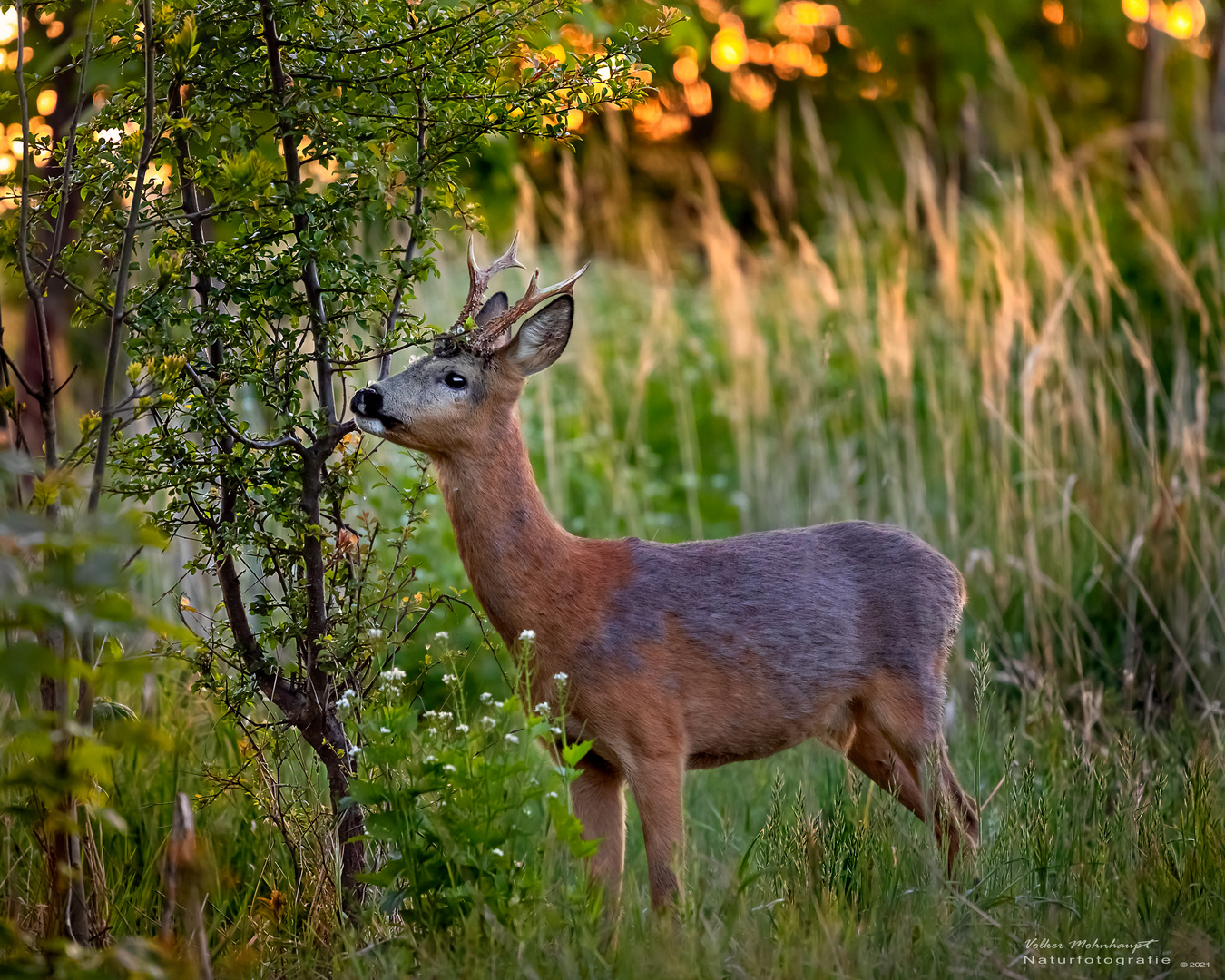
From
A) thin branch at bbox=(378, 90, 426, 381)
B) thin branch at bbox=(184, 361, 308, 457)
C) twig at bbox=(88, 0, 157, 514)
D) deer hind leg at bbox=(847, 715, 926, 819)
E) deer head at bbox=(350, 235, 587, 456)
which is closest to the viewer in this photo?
twig at bbox=(88, 0, 157, 514)

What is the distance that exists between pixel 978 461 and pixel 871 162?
5.31 m

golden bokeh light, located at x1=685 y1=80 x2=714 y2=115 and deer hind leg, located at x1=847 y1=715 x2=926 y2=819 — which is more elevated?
golden bokeh light, located at x1=685 y1=80 x2=714 y2=115

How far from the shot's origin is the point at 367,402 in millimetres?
3529

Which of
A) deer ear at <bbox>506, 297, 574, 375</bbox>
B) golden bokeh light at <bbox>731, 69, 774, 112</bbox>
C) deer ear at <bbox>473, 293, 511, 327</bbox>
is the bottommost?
deer ear at <bbox>506, 297, 574, 375</bbox>

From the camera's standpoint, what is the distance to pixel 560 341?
3.92m

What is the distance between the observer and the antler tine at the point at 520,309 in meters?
3.63

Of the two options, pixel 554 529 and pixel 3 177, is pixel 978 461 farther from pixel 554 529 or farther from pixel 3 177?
pixel 3 177

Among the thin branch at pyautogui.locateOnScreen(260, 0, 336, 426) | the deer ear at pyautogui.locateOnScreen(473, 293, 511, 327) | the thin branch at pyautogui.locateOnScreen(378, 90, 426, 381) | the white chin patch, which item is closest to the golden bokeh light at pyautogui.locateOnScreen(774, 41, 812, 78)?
the deer ear at pyautogui.locateOnScreen(473, 293, 511, 327)

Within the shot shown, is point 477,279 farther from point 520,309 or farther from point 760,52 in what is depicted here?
point 760,52

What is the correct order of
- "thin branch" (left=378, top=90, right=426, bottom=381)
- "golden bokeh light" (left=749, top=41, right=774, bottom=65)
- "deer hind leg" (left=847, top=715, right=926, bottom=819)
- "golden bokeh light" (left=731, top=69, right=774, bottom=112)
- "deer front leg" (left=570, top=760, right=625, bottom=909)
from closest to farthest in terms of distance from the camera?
1. "thin branch" (left=378, top=90, right=426, bottom=381)
2. "deer front leg" (left=570, top=760, right=625, bottom=909)
3. "deer hind leg" (left=847, top=715, right=926, bottom=819)
4. "golden bokeh light" (left=749, top=41, right=774, bottom=65)
5. "golden bokeh light" (left=731, top=69, right=774, bottom=112)

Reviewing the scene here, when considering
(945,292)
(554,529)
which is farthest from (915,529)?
(554,529)

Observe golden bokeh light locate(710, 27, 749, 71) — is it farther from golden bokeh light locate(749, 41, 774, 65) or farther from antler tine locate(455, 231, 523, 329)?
antler tine locate(455, 231, 523, 329)

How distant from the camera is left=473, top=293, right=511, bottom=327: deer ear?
13.3 ft

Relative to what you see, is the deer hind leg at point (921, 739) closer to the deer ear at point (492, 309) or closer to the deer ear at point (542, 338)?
the deer ear at point (542, 338)
